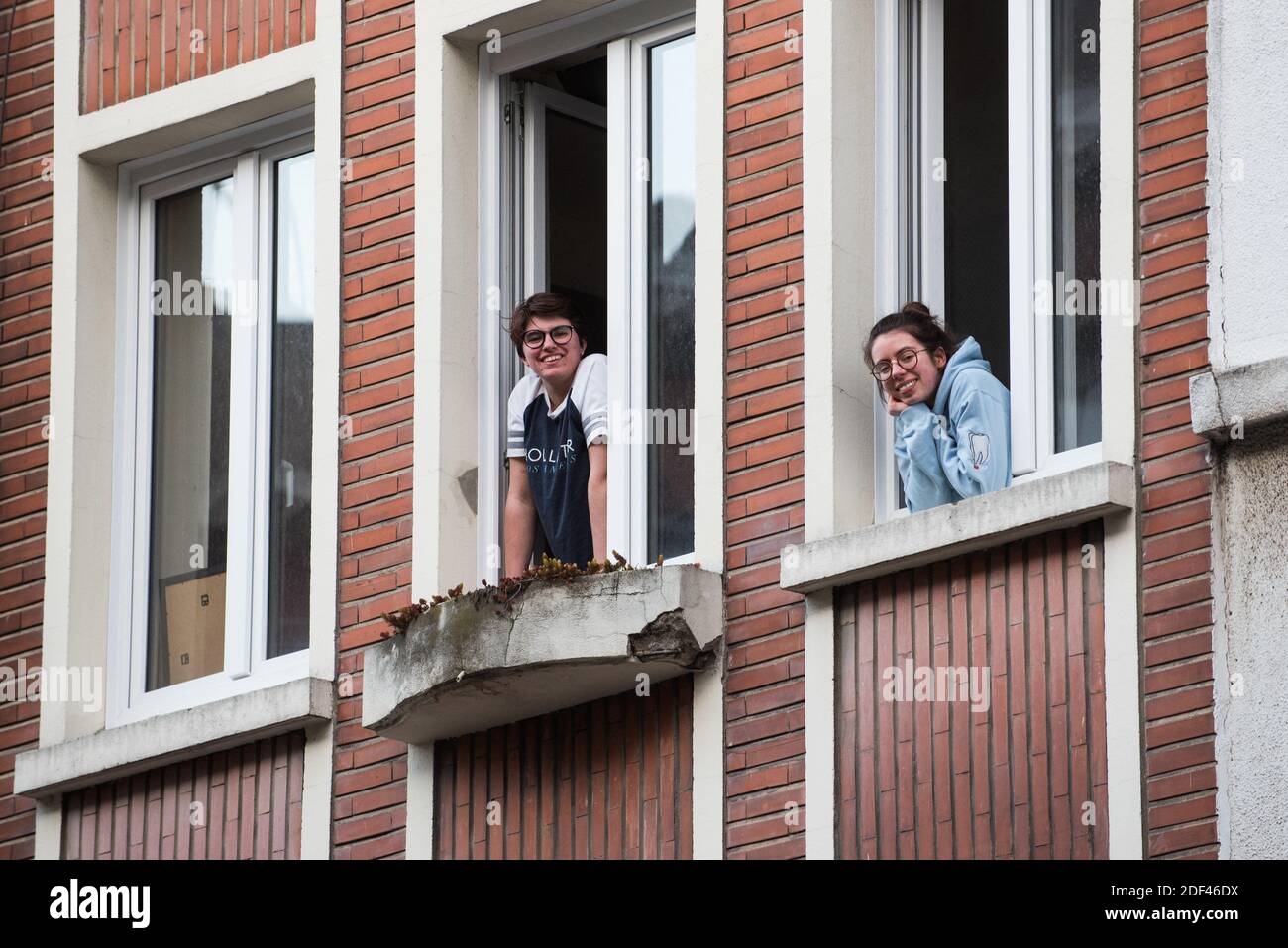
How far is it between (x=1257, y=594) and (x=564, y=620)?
114 inches

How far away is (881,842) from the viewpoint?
12.1 meters

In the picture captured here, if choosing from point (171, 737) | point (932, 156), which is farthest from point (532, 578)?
point (932, 156)

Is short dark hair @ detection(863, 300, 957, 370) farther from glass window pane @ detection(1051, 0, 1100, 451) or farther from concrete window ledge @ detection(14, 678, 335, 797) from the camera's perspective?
concrete window ledge @ detection(14, 678, 335, 797)

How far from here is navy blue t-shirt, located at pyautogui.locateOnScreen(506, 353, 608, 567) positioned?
13.8 meters

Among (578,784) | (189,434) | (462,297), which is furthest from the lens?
(189,434)

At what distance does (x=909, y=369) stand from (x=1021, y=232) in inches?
27.3

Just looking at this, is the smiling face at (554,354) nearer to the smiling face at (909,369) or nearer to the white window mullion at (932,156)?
the white window mullion at (932,156)

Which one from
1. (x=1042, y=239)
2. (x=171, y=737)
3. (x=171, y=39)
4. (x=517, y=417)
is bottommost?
(x=171, y=737)

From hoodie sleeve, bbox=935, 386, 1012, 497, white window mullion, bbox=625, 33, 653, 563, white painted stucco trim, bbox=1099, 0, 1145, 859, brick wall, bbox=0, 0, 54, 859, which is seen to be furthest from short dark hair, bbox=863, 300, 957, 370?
brick wall, bbox=0, 0, 54, 859

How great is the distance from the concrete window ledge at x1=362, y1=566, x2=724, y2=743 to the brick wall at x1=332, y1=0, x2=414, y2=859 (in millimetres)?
544

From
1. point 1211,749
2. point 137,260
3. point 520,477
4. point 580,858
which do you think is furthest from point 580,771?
point 137,260

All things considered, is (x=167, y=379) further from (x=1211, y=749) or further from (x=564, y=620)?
(x=1211, y=749)

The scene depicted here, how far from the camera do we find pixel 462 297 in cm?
1425

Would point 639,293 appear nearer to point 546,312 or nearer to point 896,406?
point 546,312
